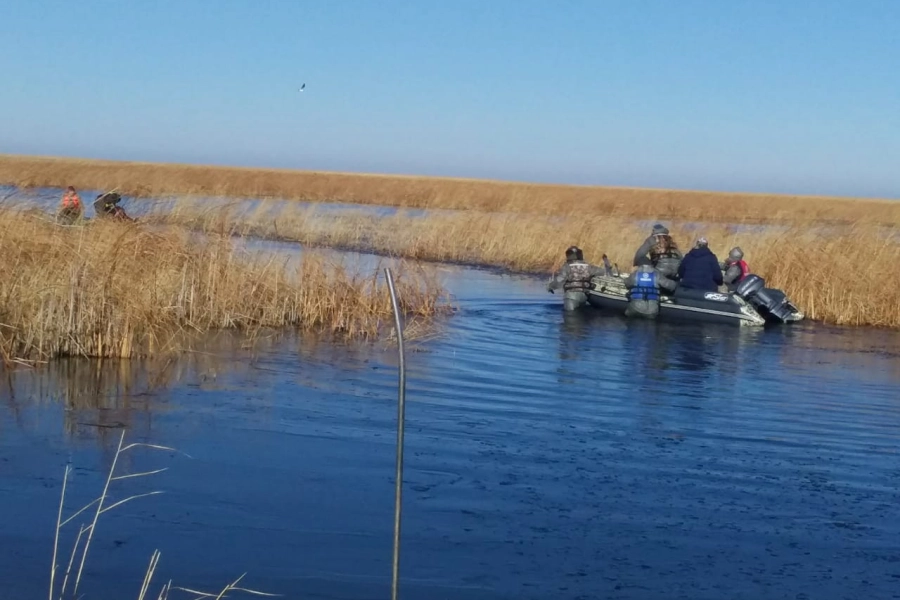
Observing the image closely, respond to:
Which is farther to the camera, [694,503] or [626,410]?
[626,410]

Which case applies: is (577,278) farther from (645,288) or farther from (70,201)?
(70,201)

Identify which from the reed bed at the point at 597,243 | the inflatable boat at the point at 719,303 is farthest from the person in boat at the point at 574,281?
the reed bed at the point at 597,243

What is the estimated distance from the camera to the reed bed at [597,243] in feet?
55.4

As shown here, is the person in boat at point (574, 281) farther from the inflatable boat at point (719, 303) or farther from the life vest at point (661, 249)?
the life vest at point (661, 249)

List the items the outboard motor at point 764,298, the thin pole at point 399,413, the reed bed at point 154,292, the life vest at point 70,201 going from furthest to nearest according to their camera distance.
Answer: the outboard motor at point 764,298 → the life vest at point 70,201 → the reed bed at point 154,292 → the thin pole at point 399,413

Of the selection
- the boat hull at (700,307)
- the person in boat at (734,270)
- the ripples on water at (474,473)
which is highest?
the person in boat at (734,270)

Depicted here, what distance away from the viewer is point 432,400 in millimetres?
9727

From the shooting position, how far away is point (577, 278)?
54.4 feet

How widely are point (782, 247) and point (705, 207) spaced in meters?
41.6

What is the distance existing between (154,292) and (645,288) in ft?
24.2

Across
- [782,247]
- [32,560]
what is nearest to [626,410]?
[32,560]

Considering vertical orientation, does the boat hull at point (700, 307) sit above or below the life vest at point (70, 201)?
below

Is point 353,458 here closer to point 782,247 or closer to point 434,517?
point 434,517

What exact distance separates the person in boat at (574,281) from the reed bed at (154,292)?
235 cm
